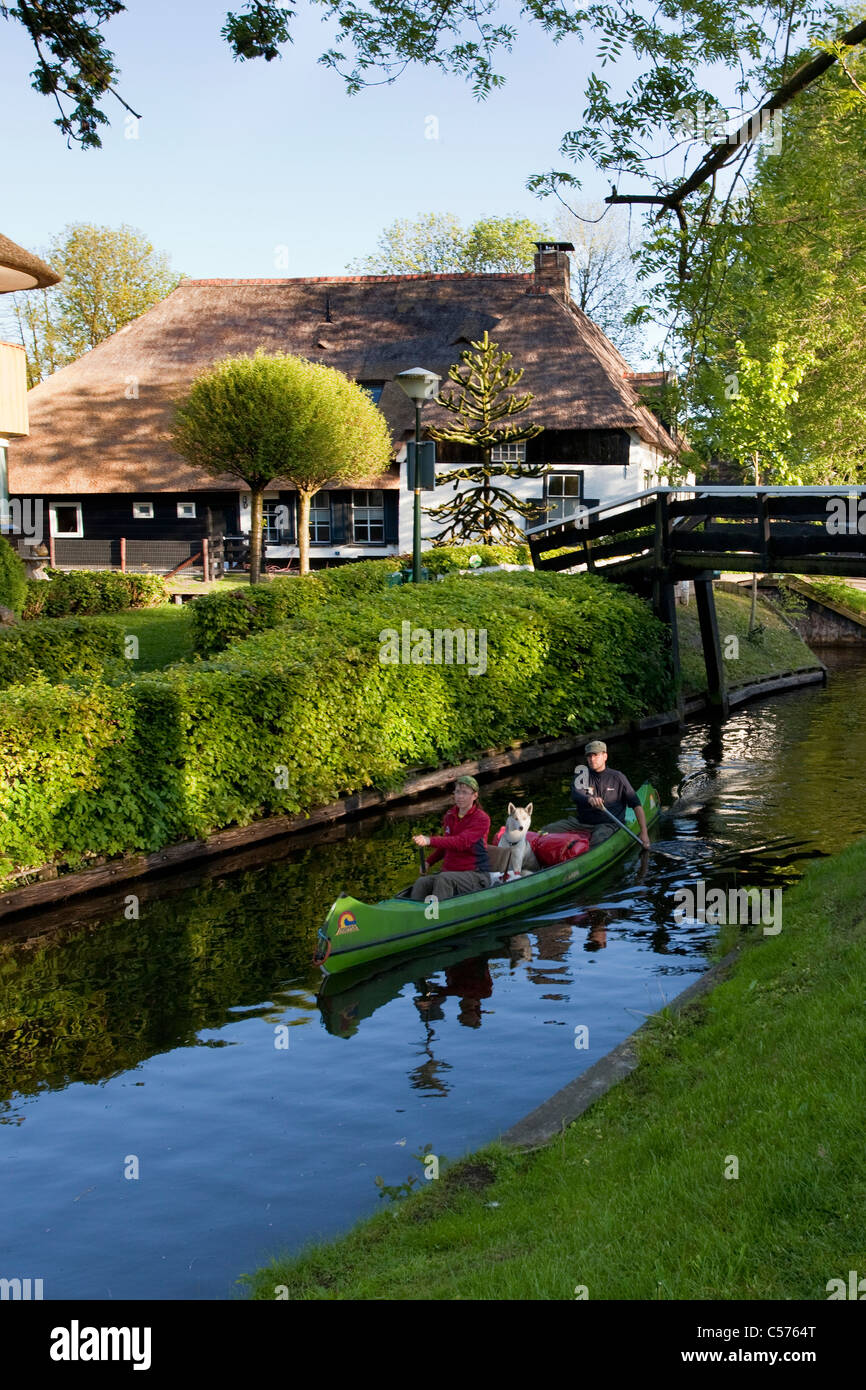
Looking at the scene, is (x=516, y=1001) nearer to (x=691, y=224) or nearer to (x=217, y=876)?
(x=217, y=876)

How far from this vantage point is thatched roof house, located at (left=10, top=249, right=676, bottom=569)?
140ft

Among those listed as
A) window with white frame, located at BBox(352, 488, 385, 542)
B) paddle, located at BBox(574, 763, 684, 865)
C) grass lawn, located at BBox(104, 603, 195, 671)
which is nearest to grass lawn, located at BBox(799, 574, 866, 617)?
window with white frame, located at BBox(352, 488, 385, 542)

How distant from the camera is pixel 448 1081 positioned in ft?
31.6

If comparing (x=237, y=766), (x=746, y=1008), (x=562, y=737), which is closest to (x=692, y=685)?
(x=562, y=737)

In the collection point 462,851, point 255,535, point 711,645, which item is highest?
point 255,535

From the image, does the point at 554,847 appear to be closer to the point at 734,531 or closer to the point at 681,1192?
the point at 681,1192

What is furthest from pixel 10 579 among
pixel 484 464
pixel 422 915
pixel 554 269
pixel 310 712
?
pixel 554 269

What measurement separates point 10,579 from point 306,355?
83.6ft

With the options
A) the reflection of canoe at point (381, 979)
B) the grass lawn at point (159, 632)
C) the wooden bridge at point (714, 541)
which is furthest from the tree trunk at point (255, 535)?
the reflection of canoe at point (381, 979)

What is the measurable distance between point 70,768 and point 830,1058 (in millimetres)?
9718

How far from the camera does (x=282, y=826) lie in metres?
17.2

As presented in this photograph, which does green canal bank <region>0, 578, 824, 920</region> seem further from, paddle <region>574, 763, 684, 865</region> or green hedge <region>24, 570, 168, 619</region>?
green hedge <region>24, 570, 168, 619</region>

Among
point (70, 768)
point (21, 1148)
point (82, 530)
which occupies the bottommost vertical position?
point (21, 1148)

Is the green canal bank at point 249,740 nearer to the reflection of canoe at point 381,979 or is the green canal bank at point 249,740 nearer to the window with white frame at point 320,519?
the reflection of canoe at point 381,979
